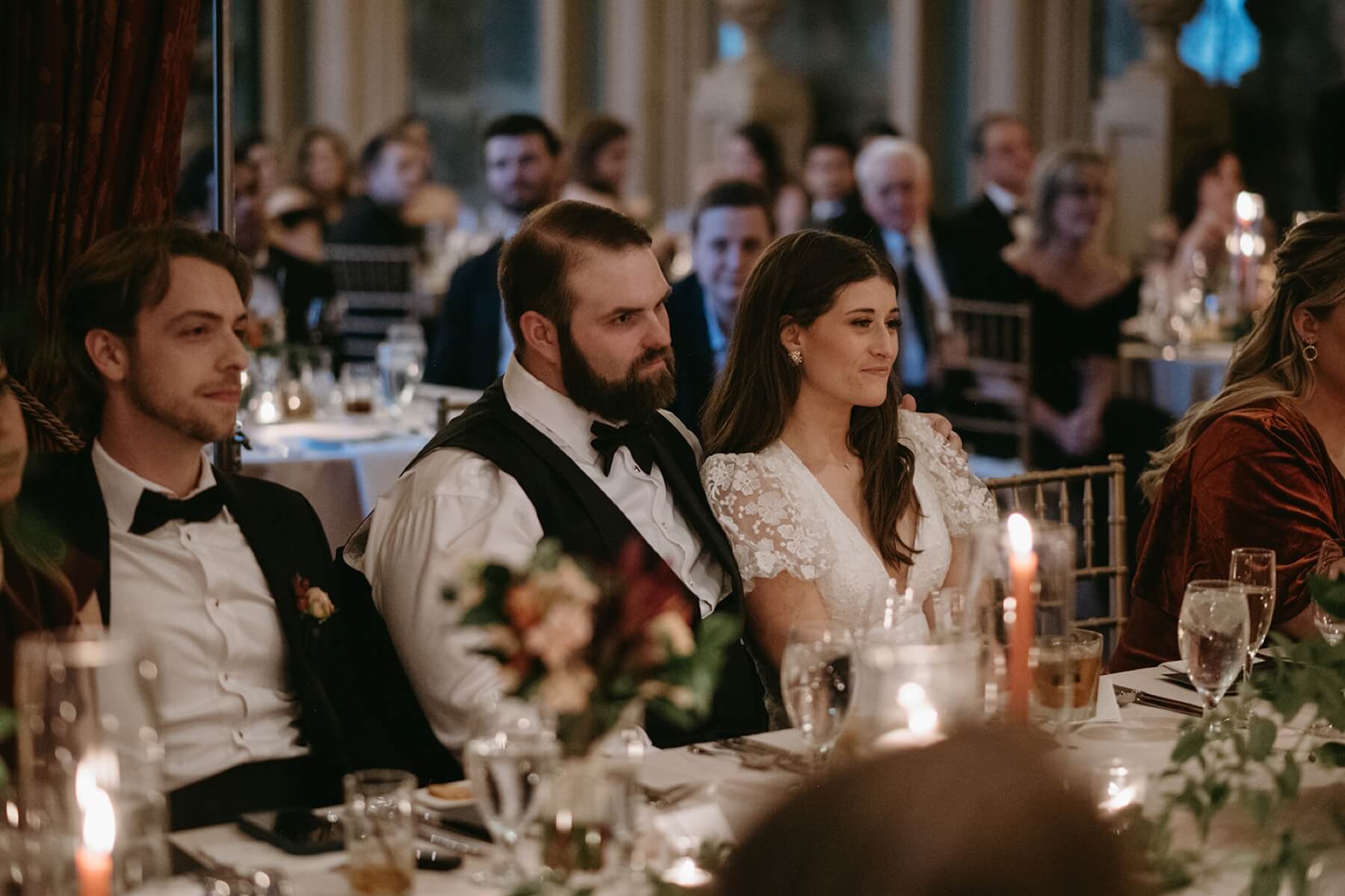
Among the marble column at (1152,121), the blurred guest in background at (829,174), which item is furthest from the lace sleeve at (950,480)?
the marble column at (1152,121)

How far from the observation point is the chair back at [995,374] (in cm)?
665

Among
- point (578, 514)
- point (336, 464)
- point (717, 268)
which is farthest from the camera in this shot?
point (717, 268)

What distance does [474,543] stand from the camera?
98.2 inches

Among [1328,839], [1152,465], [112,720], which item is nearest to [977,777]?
[112,720]

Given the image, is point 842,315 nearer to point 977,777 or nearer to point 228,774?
point 228,774

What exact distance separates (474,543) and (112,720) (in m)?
1.27

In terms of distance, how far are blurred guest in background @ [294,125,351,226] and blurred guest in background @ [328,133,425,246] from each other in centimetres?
36

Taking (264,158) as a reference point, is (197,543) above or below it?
below

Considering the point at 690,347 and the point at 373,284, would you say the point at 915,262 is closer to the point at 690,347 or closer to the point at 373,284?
the point at 690,347

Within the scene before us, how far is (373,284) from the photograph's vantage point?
8.91m

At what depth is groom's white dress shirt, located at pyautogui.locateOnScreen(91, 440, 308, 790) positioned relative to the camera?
2.33 meters

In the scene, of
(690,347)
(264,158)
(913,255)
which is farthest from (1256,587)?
(264,158)

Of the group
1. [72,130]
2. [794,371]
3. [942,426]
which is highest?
[72,130]

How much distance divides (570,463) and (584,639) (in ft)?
4.01
